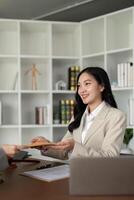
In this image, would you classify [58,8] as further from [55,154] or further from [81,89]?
[55,154]

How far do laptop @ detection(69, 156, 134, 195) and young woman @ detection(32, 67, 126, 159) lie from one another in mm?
599

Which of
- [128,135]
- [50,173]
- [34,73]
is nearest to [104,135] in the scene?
[50,173]

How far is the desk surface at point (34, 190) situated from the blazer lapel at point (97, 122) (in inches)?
24.7

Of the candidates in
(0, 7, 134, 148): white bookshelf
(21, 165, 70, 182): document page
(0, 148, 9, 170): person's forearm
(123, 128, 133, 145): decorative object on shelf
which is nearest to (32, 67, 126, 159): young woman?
(21, 165, 70, 182): document page

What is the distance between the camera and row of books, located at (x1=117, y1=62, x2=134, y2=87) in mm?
3990

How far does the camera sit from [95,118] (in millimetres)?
2344

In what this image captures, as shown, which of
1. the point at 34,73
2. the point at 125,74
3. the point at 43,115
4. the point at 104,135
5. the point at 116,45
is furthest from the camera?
the point at 34,73

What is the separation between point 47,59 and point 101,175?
3.21 meters

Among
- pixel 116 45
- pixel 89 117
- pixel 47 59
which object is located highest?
pixel 116 45

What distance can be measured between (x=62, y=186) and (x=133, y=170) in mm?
360

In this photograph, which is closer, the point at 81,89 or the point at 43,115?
the point at 81,89

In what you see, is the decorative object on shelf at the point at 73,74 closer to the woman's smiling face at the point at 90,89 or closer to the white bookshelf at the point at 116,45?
the white bookshelf at the point at 116,45

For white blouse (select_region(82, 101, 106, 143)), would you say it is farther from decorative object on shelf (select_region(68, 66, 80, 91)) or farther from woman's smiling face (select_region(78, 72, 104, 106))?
decorative object on shelf (select_region(68, 66, 80, 91))

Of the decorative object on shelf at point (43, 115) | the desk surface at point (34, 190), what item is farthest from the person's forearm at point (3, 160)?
the decorative object on shelf at point (43, 115)
